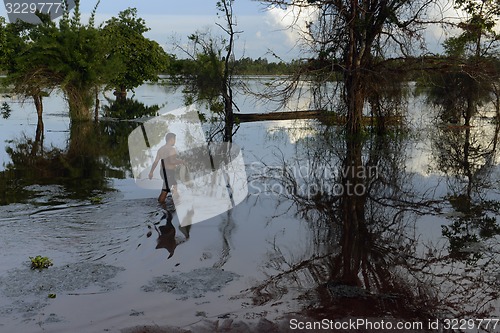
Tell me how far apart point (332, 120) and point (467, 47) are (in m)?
8.34

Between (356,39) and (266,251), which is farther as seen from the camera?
(356,39)

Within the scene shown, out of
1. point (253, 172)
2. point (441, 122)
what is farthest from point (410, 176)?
point (441, 122)

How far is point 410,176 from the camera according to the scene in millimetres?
13820

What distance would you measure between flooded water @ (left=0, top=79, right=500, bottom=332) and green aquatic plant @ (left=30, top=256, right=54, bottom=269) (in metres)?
0.10

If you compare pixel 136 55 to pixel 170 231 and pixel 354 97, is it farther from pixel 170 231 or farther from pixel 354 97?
pixel 170 231

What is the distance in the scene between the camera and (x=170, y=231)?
8859 millimetres

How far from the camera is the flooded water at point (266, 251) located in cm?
564

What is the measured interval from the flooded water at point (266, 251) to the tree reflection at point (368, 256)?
27 mm

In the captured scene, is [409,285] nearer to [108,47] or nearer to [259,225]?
[259,225]

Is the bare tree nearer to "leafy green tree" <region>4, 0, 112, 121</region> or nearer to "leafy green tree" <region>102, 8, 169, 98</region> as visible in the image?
"leafy green tree" <region>4, 0, 112, 121</region>

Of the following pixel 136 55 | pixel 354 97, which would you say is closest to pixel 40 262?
pixel 354 97

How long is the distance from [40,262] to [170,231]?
7.55 feet

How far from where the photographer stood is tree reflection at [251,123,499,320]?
5.94 m

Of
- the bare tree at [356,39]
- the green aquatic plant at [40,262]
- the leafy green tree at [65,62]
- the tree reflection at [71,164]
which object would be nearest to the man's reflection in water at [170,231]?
the green aquatic plant at [40,262]
